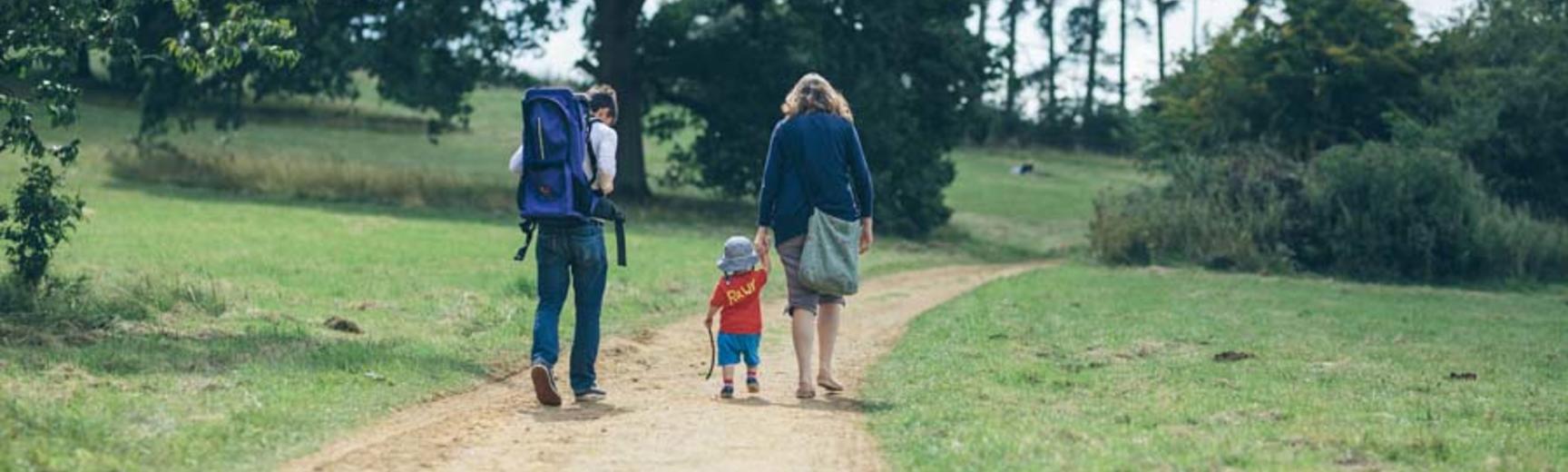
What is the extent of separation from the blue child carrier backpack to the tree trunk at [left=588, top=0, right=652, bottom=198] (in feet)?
98.8

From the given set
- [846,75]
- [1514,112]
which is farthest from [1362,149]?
[846,75]

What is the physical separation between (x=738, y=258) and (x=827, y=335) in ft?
2.97

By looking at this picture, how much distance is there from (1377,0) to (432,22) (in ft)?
70.7

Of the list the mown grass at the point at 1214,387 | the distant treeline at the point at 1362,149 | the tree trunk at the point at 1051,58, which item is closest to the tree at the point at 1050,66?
the tree trunk at the point at 1051,58

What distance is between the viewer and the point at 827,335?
42.3ft

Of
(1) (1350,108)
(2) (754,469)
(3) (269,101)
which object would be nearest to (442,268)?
(2) (754,469)

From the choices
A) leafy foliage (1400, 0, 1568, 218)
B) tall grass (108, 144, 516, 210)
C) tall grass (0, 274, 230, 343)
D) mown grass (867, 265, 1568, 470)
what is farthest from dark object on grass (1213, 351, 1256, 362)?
tall grass (108, 144, 516, 210)

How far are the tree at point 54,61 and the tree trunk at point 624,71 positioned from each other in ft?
86.9

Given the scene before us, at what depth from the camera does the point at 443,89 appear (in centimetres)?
3978

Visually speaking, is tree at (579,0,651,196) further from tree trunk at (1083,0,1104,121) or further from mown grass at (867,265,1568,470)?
tree trunk at (1083,0,1104,121)

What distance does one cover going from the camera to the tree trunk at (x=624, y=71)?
42.0 metres

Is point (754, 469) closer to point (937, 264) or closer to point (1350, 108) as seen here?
point (937, 264)

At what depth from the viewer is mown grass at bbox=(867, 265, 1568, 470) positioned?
9938 mm

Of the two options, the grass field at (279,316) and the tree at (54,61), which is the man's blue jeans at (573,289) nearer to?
the grass field at (279,316)
